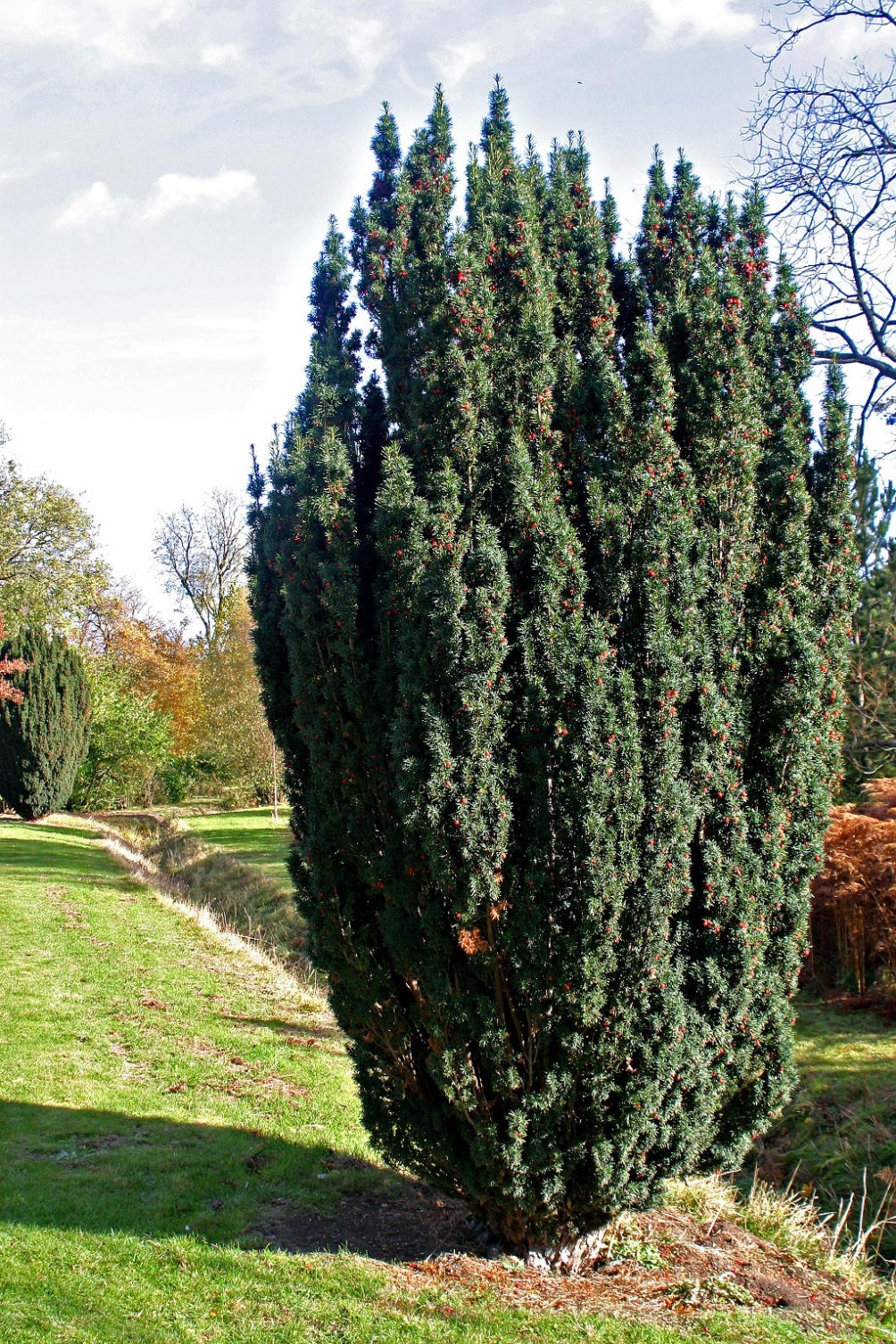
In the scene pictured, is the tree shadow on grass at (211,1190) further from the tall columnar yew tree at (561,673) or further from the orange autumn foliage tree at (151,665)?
the orange autumn foliage tree at (151,665)

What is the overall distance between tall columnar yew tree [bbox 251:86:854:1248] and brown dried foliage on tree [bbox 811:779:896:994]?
5.14 meters

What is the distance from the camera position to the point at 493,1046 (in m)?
3.81

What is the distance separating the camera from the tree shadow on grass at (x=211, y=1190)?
14.8 ft

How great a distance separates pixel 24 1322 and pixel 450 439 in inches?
156

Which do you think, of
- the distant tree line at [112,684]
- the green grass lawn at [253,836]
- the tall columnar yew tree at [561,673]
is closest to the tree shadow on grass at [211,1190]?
the tall columnar yew tree at [561,673]

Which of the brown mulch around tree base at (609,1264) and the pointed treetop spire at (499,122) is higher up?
the pointed treetop spire at (499,122)

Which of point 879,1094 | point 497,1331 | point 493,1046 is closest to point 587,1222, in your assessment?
point 497,1331

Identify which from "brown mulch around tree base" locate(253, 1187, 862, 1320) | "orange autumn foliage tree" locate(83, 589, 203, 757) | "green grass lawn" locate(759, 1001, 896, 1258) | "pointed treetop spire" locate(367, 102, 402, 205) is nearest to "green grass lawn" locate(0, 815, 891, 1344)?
"brown mulch around tree base" locate(253, 1187, 862, 1320)

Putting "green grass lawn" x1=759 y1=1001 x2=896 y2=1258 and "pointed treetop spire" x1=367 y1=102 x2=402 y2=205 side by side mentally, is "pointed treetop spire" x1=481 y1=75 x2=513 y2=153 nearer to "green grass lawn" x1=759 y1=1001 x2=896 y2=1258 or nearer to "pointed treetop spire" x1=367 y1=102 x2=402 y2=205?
"pointed treetop spire" x1=367 y1=102 x2=402 y2=205

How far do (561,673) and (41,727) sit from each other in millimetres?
23437

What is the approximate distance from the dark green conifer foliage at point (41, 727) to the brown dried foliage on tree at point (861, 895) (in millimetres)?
20665

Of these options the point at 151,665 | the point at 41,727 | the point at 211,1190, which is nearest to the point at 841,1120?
the point at 211,1190

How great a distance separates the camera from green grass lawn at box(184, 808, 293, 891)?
56.8 feet

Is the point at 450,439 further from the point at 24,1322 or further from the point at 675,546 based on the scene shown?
the point at 24,1322
